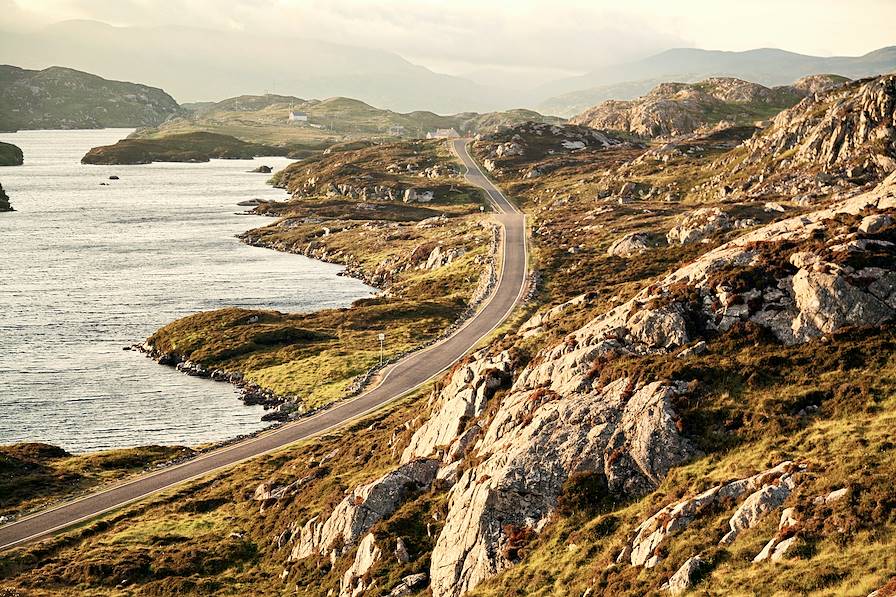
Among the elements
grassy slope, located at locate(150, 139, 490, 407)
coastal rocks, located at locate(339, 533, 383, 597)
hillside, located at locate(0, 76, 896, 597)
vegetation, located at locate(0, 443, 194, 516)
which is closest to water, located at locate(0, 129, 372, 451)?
grassy slope, located at locate(150, 139, 490, 407)

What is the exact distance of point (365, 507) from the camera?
154ft

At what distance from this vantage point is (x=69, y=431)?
306 feet

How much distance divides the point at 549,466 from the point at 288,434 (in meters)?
46.3

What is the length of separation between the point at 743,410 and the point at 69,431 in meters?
81.5

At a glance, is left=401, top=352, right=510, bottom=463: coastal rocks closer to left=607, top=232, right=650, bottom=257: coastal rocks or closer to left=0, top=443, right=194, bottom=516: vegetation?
left=0, top=443, right=194, bottom=516: vegetation

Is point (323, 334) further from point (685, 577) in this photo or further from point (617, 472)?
point (685, 577)

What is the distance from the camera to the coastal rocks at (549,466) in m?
37.8

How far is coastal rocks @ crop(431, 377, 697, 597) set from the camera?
3781 cm

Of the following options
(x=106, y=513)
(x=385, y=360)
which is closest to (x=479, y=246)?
(x=385, y=360)

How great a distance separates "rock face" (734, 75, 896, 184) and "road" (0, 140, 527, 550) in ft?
242

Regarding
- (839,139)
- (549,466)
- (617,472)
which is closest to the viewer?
(617,472)

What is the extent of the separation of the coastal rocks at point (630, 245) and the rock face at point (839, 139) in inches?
1568

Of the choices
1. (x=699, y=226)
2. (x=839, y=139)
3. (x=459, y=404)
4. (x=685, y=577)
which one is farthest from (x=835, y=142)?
(x=685, y=577)

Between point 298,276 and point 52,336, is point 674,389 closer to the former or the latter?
point 52,336
